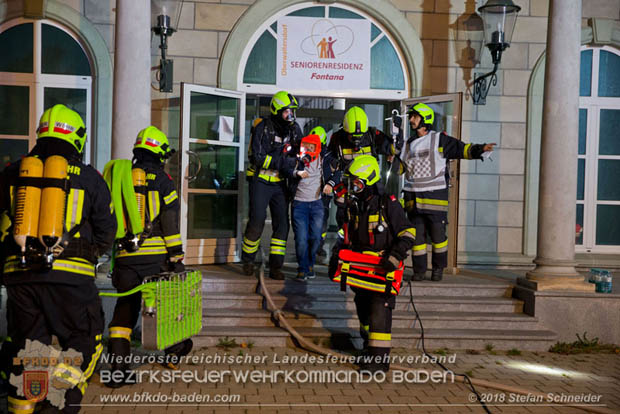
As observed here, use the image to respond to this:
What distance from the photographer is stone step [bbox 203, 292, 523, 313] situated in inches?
271

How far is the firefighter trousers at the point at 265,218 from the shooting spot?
23.5 ft

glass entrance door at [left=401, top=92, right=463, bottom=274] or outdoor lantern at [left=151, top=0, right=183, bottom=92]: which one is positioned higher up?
outdoor lantern at [left=151, top=0, right=183, bottom=92]

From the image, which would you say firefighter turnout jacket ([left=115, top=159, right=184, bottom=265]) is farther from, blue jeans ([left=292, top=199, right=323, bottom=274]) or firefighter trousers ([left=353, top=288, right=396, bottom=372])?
blue jeans ([left=292, top=199, right=323, bottom=274])

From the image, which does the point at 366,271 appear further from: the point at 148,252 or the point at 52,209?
the point at 52,209

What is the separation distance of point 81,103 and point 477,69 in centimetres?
560

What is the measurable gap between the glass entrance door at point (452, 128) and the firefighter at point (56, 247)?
5.07 metres

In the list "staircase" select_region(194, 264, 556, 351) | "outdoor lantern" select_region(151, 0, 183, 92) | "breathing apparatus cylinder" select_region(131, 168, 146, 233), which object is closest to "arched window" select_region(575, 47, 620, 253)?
"staircase" select_region(194, 264, 556, 351)

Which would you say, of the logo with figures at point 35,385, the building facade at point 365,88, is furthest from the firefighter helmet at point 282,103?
the logo with figures at point 35,385

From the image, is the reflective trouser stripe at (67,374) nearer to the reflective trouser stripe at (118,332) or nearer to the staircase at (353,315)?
the reflective trouser stripe at (118,332)

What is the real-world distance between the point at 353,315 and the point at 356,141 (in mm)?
1942

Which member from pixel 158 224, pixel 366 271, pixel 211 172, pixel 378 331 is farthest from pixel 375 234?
pixel 211 172

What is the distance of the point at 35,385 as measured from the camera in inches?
147

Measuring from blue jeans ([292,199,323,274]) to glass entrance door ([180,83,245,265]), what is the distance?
68.1 inches

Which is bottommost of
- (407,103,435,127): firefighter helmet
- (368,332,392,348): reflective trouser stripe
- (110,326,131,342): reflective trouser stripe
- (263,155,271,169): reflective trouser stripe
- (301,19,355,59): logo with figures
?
(368,332,392,348): reflective trouser stripe
